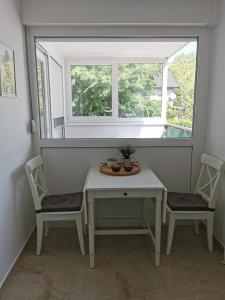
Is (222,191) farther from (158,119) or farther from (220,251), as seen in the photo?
(158,119)

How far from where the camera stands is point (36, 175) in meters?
2.52

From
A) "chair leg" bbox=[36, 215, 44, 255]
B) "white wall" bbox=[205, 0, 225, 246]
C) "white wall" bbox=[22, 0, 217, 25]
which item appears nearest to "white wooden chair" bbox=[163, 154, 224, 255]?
"white wall" bbox=[205, 0, 225, 246]

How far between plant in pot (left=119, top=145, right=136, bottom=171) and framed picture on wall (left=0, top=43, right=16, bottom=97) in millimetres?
1178

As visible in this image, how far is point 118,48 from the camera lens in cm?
276

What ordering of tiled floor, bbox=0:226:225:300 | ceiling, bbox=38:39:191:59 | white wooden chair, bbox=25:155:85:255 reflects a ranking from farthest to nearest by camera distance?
ceiling, bbox=38:39:191:59, white wooden chair, bbox=25:155:85:255, tiled floor, bbox=0:226:225:300

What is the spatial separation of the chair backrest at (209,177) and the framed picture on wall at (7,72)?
6.44 feet

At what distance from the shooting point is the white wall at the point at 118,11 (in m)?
2.37

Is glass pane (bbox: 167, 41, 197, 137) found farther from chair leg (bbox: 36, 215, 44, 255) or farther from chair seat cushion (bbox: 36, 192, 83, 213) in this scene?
chair leg (bbox: 36, 215, 44, 255)

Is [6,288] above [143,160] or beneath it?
beneath

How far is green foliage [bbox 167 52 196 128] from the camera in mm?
2717

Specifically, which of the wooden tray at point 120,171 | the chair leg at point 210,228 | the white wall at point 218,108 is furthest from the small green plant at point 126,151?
the chair leg at point 210,228

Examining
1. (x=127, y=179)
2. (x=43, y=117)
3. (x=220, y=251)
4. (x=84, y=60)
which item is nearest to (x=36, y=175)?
(x=43, y=117)

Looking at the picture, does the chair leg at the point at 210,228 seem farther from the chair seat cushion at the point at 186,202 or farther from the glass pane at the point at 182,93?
the glass pane at the point at 182,93

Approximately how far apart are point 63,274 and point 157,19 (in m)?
2.51
